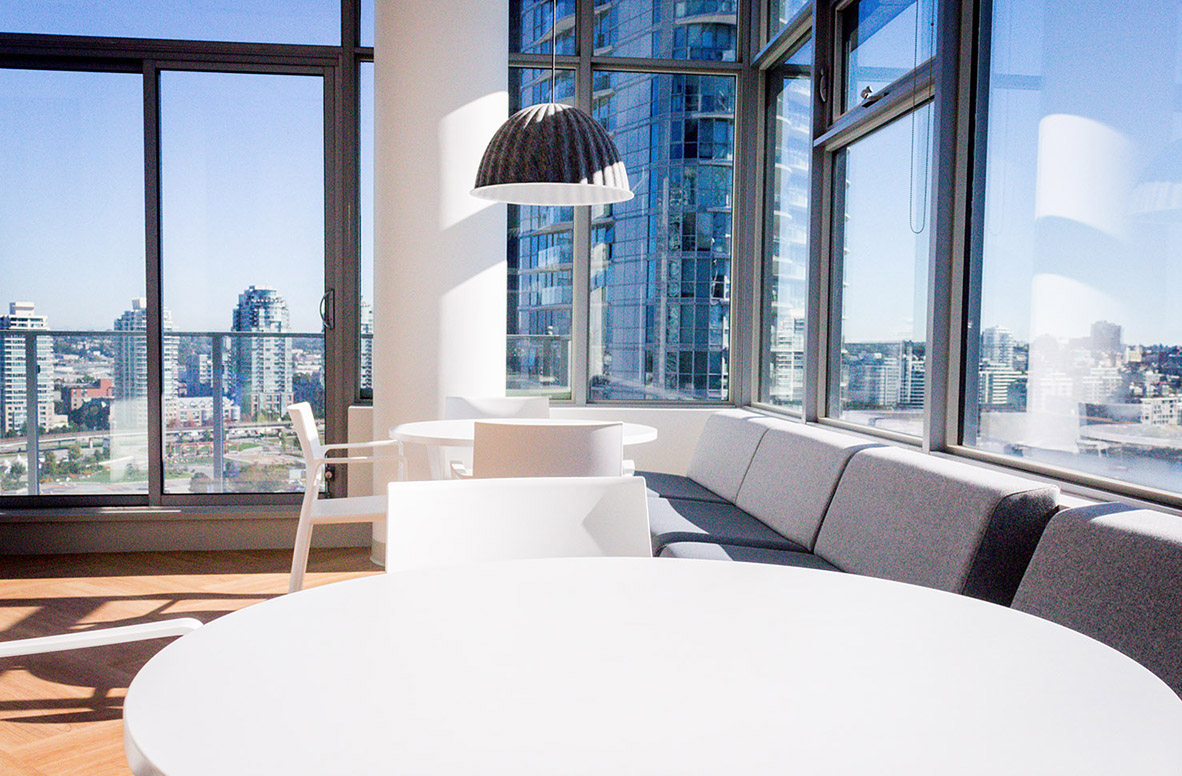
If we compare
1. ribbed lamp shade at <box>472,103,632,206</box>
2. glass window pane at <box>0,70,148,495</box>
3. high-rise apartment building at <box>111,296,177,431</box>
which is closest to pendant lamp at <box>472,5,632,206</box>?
ribbed lamp shade at <box>472,103,632,206</box>

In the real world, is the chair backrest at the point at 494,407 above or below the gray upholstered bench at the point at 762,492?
above

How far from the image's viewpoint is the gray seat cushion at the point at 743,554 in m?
2.78

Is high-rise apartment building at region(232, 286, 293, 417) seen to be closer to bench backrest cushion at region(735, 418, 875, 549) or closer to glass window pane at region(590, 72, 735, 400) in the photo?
glass window pane at region(590, 72, 735, 400)

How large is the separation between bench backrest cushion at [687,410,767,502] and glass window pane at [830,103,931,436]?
1.57 feet

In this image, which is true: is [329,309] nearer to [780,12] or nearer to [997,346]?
[780,12]

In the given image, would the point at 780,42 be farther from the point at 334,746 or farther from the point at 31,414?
the point at 334,746

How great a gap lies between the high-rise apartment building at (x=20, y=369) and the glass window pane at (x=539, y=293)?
2.44 metres

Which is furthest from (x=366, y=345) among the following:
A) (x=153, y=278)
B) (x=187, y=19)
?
(x=187, y=19)

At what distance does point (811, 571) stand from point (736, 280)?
13.7 ft

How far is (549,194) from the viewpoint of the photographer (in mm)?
3818

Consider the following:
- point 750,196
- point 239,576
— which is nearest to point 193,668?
point 239,576

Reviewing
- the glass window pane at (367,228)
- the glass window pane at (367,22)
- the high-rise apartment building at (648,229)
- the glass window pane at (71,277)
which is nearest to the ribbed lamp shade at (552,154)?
the glass window pane at (367,228)

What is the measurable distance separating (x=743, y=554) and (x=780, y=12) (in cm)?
339

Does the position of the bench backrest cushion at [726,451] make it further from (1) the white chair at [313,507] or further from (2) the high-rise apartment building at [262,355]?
(2) the high-rise apartment building at [262,355]
